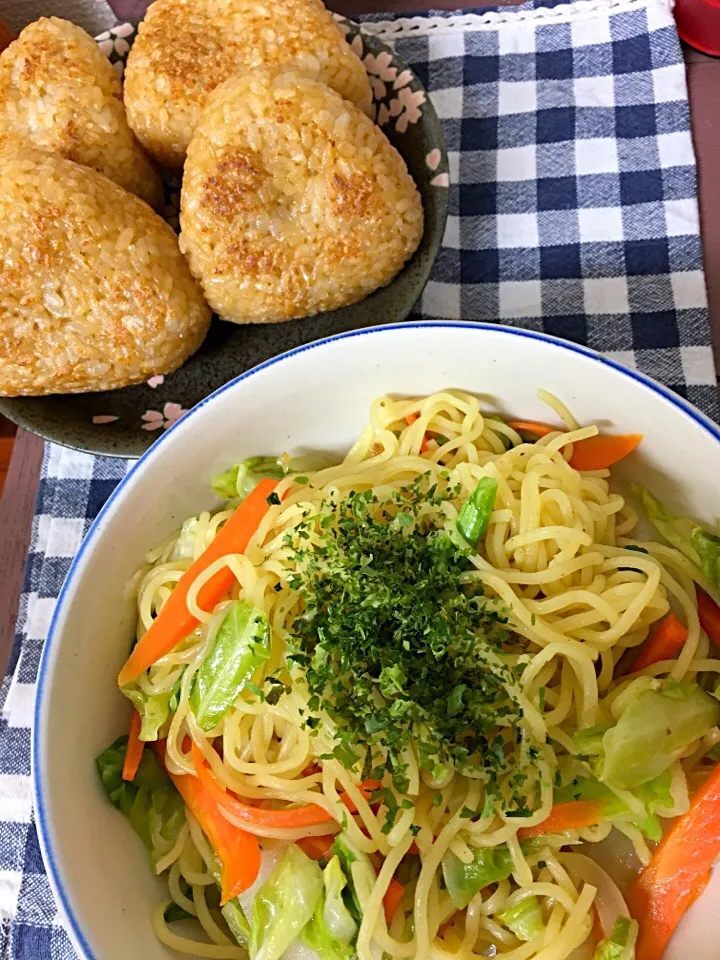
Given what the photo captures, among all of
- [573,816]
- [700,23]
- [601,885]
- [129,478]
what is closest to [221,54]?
[129,478]

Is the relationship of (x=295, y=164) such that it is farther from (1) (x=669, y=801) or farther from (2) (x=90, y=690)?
(1) (x=669, y=801)

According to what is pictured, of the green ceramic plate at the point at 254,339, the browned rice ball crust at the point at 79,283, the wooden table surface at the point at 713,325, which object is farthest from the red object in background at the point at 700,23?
the browned rice ball crust at the point at 79,283

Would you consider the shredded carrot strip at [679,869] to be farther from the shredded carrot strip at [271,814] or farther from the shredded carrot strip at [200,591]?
the shredded carrot strip at [200,591]

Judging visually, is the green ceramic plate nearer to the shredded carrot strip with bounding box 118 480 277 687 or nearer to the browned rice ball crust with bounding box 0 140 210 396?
the browned rice ball crust with bounding box 0 140 210 396

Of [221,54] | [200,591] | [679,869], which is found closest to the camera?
[679,869]

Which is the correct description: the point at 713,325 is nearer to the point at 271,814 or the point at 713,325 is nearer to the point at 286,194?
the point at 286,194

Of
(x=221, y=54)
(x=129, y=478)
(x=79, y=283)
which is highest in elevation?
(x=221, y=54)

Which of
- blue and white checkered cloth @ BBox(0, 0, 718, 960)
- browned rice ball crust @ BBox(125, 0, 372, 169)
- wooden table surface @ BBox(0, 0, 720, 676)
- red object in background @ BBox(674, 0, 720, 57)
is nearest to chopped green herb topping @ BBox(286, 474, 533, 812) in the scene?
blue and white checkered cloth @ BBox(0, 0, 718, 960)
